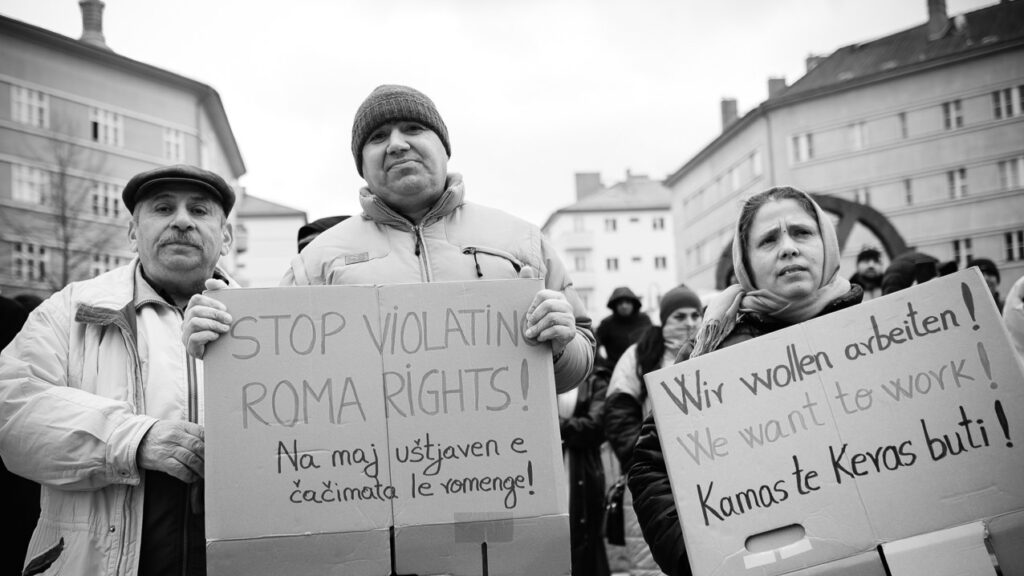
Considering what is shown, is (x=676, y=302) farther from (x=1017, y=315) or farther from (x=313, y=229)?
(x=313, y=229)

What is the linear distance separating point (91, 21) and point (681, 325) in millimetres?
38238

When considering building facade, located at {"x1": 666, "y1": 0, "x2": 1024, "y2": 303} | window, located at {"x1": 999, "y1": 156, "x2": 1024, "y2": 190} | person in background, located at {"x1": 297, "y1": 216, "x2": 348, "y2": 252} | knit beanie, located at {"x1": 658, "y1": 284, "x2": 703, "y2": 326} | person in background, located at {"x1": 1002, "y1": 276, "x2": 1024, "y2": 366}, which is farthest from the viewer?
window, located at {"x1": 999, "y1": 156, "x2": 1024, "y2": 190}

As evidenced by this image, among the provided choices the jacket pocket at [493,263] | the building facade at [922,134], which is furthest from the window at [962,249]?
the jacket pocket at [493,263]

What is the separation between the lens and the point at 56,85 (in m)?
30.6

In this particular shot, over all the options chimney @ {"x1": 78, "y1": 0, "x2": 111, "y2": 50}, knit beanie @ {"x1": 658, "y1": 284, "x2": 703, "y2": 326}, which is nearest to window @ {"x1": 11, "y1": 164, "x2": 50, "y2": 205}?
chimney @ {"x1": 78, "y1": 0, "x2": 111, "y2": 50}

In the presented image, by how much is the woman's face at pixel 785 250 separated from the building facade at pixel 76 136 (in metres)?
25.6

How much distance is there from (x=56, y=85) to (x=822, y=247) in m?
34.7

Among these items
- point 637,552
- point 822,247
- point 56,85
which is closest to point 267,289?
point 822,247

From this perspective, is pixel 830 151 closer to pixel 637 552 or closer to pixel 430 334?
pixel 637 552

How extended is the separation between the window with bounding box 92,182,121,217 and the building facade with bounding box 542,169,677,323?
4237 centimetres

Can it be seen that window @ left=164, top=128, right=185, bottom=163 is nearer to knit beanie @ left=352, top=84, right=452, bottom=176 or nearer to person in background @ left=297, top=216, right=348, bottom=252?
person in background @ left=297, top=216, right=348, bottom=252

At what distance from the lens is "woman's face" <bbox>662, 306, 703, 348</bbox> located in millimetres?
4871

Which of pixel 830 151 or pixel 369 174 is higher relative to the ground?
pixel 830 151

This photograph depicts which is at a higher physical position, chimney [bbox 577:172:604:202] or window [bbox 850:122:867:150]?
chimney [bbox 577:172:604:202]
